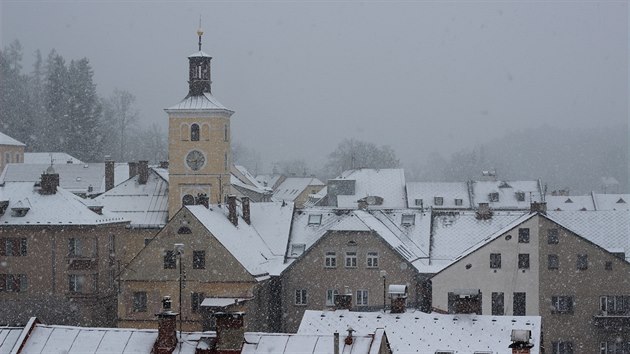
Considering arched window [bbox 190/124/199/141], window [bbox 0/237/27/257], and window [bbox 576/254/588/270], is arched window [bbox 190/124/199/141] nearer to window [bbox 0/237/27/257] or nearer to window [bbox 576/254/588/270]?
window [bbox 0/237/27/257]

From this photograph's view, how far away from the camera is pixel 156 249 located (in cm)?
5516

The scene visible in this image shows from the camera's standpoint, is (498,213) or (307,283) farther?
(498,213)

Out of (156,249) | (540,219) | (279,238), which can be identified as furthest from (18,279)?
(540,219)

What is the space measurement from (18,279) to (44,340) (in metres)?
31.6

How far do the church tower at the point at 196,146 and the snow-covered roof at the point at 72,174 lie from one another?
21.2 m

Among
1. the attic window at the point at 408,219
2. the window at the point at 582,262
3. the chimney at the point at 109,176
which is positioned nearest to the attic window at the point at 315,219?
the attic window at the point at 408,219

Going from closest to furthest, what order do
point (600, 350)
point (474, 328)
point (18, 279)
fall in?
point (474, 328)
point (600, 350)
point (18, 279)

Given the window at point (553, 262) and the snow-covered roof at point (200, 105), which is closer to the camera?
the window at point (553, 262)

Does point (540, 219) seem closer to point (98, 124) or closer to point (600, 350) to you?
point (600, 350)

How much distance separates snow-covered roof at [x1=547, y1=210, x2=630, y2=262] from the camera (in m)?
60.1

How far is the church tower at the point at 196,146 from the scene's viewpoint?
7356 cm

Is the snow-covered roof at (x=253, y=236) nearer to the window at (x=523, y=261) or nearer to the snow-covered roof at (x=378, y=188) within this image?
the window at (x=523, y=261)

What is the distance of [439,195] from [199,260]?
1770 inches

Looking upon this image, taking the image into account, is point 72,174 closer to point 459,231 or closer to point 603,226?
point 459,231
